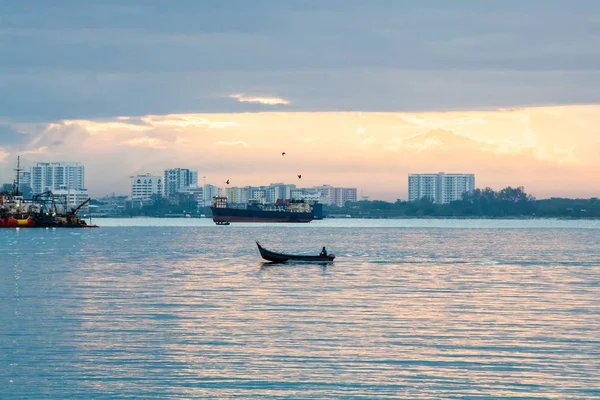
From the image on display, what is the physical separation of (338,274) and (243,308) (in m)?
30.1

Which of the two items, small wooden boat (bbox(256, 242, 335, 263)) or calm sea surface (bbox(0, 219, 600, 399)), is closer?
calm sea surface (bbox(0, 219, 600, 399))

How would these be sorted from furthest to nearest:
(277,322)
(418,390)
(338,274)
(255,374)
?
1. (338,274)
2. (277,322)
3. (255,374)
4. (418,390)

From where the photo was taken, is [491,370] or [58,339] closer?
[491,370]

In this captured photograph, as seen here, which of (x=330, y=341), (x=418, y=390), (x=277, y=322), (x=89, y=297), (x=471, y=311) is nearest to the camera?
(x=418, y=390)

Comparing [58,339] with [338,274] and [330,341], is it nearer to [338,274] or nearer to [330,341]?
[330,341]

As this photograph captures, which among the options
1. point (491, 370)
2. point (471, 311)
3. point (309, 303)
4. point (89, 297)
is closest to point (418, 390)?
point (491, 370)

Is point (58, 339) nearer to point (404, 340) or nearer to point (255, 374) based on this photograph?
point (255, 374)

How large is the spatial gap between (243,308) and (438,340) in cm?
1514

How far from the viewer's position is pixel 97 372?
32219mm

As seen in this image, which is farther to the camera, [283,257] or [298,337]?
[283,257]

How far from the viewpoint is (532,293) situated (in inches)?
2458

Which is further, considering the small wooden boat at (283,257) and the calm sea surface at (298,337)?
the small wooden boat at (283,257)

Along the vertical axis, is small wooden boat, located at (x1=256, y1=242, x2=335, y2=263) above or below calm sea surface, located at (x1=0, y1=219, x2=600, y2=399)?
above

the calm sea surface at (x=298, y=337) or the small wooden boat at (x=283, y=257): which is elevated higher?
the small wooden boat at (x=283, y=257)
